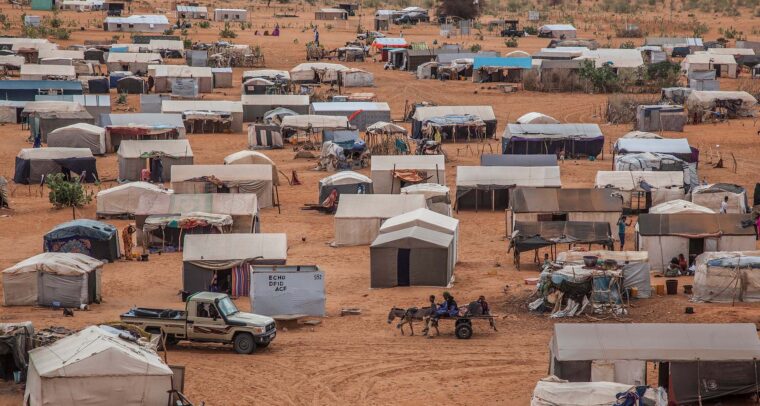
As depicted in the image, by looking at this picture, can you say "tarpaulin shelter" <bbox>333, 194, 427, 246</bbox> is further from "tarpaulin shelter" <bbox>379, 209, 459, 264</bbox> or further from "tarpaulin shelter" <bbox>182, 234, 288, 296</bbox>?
"tarpaulin shelter" <bbox>182, 234, 288, 296</bbox>

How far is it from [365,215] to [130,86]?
118 ft

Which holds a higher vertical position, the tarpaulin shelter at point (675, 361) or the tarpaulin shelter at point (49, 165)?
the tarpaulin shelter at point (675, 361)

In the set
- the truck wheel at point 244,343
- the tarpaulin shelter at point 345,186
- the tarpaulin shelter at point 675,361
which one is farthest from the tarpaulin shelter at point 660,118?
the tarpaulin shelter at point 675,361

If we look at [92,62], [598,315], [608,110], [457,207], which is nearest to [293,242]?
[457,207]

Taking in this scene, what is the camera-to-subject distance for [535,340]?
78.5 feet

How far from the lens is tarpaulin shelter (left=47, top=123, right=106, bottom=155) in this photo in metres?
48.0

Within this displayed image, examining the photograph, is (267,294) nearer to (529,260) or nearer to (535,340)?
(535,340)

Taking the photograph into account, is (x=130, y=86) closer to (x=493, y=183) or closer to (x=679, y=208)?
(x=493, y=183)

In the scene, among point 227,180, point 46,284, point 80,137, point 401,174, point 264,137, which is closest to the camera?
point 46,284

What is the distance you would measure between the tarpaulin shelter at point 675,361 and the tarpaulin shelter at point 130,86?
163 feet

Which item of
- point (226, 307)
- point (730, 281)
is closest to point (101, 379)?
point (226, 307)

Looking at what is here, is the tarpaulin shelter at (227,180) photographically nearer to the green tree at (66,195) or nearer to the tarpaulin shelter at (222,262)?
the green tree at (66,195)

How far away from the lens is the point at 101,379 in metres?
18.8

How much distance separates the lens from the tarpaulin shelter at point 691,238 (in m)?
30.0
